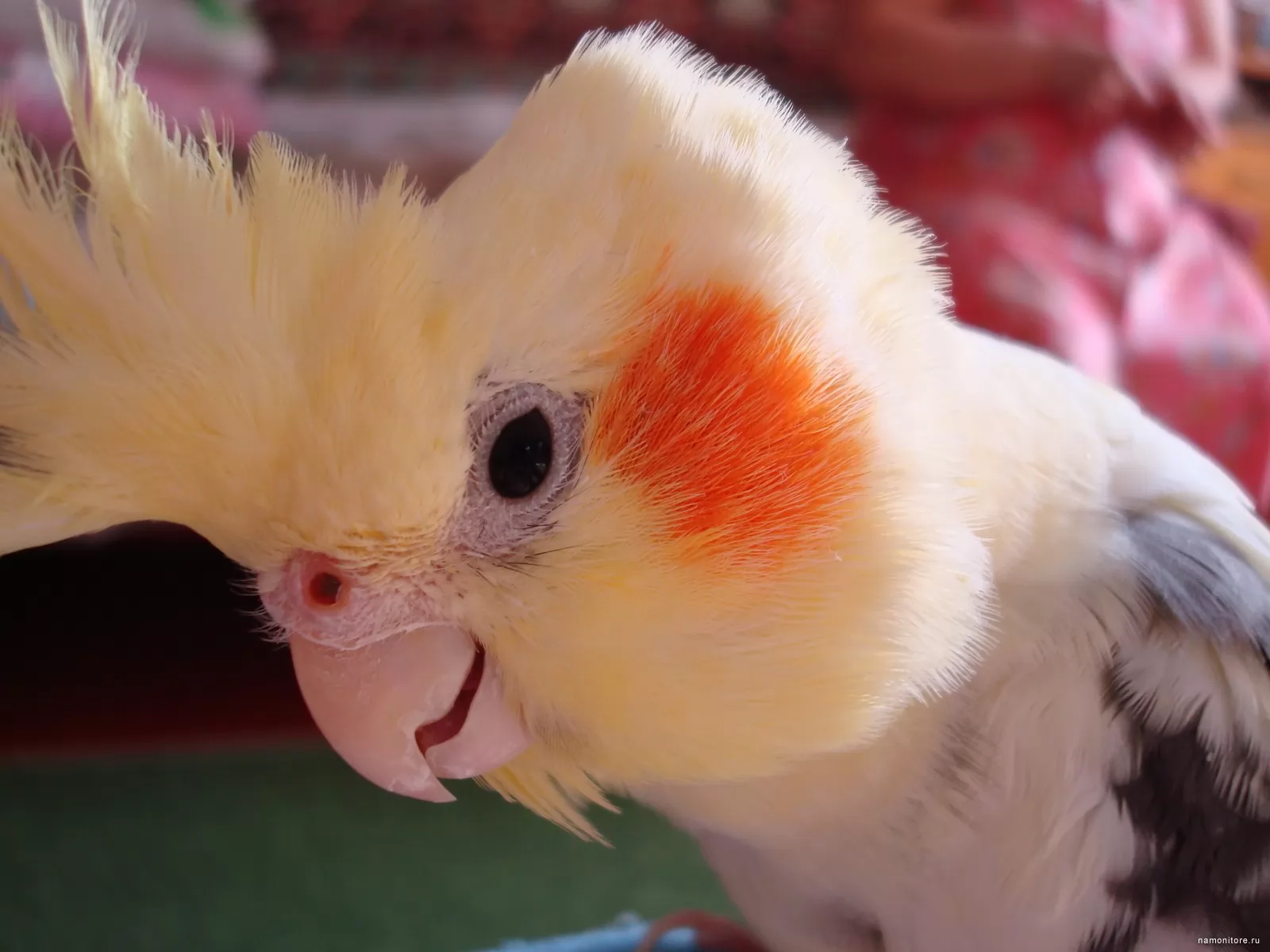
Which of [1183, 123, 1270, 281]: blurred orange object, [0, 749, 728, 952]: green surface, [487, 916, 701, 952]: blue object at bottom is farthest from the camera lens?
[1183, 123, 1270, 281]: blurred orange object

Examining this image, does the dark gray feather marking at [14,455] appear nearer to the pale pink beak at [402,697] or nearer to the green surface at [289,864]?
the pale pink beak at [402,697]

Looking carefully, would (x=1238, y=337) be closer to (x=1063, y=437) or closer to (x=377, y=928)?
(x=1063, y=437)

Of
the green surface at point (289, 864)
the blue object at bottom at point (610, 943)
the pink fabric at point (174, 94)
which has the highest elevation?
the pink fabric at point (174, 94)

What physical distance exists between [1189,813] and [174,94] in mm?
1772

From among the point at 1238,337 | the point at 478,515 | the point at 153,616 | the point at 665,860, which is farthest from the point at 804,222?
the point at 153,616

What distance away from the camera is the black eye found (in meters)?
0.46

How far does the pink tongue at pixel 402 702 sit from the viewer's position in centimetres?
49

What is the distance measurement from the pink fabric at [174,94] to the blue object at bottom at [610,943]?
104cm

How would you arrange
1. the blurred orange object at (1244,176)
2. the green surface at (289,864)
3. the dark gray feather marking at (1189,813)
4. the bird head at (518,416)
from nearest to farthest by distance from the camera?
the bird head at (518,416) → the dark gray feather marking at (1189,813) → the green surface at (289,864) → the blurred orange object at (1244,176)

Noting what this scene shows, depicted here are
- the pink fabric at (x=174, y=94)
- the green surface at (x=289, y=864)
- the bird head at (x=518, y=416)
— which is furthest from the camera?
the green surface at (x=289, y=864)

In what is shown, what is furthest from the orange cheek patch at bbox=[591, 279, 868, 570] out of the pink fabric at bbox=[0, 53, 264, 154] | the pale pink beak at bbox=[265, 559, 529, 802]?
the pink fabric at bbox=[0, 53, 264, 154]

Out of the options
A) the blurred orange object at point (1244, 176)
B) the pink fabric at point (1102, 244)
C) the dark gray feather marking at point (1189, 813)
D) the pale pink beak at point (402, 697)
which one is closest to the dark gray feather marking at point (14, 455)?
the pale pink beak at point (402, 697)

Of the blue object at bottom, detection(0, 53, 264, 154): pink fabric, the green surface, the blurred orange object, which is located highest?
the blurred orange object

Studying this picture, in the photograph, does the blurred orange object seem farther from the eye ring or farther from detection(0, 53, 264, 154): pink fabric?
the eye ring
